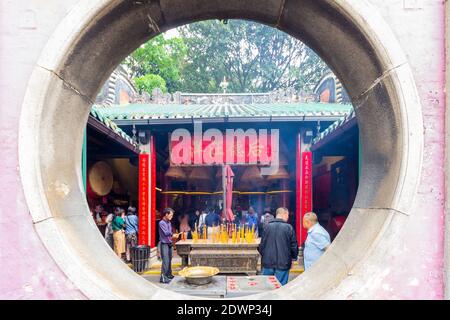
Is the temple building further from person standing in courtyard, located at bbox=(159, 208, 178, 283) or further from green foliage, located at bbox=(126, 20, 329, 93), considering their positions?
green foliage, located at bbox=(126, 20, 329, 93)

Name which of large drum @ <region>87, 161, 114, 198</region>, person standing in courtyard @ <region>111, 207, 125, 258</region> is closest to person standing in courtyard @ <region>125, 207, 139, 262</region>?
person standing in courtyard @ <region>111, 207, 125, 258</region>

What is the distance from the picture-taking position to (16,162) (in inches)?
96.4

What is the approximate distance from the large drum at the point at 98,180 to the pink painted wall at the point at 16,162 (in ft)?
25.5

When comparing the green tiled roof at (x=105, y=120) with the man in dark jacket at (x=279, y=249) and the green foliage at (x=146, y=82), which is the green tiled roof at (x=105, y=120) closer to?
the man in dark jacket at (x=279, y=249)

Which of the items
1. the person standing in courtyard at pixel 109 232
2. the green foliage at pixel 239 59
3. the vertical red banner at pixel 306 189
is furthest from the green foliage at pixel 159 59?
the vertical red banner at pixel 306 189

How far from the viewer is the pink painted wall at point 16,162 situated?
2396mm

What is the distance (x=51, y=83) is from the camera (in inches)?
97.4

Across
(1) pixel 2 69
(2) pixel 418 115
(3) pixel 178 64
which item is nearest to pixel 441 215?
(2) pixel 418 115

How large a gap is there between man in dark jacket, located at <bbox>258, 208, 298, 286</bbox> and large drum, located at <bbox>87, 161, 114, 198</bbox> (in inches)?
245

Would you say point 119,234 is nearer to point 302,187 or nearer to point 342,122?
point 302,187

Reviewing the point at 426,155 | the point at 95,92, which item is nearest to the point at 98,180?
the point at 95,92

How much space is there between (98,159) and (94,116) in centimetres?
492

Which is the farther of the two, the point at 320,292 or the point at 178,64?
the point at 178,64

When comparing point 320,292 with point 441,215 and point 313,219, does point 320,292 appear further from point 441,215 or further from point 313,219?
point 313,219
